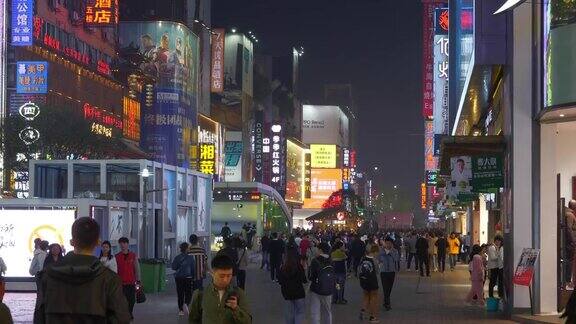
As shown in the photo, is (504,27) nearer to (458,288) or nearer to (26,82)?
(458,288)

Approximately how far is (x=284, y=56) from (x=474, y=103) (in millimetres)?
128273

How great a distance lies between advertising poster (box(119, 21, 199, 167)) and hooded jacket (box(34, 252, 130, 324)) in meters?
89.5

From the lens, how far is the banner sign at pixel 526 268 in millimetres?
21031

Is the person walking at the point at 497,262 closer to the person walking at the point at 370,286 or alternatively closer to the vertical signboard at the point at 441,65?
the person walking at the point at 370,286

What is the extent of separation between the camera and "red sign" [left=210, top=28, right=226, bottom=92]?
105 m

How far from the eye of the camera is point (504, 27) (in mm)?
23328

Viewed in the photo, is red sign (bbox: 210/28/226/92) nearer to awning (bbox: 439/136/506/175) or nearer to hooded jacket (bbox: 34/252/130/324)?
awning (bbox: 439/136/506/175)

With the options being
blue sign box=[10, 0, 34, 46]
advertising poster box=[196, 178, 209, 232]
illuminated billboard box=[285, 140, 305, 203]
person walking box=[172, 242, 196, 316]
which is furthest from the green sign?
illuminated billboard box=[285, 140, 305, 203]

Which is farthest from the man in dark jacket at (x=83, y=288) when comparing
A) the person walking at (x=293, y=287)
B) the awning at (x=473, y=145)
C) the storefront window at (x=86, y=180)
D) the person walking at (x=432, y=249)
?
the person walking at (x=432, y=249)

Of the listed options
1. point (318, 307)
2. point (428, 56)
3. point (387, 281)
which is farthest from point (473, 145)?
point (428, 56)

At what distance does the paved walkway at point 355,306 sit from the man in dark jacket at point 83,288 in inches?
557

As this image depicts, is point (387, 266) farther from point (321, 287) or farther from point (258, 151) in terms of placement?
point (258, 151)

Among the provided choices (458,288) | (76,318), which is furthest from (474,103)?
(76,318)

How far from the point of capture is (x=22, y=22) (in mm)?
61281
